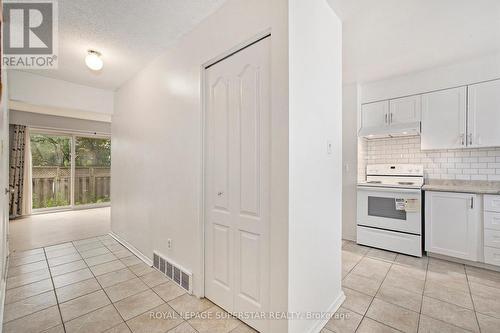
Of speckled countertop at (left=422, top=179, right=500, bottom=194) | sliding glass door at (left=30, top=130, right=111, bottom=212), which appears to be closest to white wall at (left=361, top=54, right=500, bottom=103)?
speckled countertop at (left=422, top=179, right=500, bottom=194)

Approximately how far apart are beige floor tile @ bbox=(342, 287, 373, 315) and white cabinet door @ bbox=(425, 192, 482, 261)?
1.54 meters

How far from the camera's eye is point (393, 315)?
1884 mm

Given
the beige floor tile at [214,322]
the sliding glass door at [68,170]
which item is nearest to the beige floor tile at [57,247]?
the beige floor tile at [214,322]

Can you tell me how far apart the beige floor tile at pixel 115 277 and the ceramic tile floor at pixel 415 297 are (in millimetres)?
2168

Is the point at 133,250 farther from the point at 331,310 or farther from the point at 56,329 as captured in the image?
the point at 331,310

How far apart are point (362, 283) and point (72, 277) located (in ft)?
10.7

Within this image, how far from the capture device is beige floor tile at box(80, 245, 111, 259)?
3164mm

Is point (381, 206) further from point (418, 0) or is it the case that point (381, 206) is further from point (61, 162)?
point (61, 162)

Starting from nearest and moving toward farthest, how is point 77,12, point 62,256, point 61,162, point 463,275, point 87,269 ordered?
point 77,12
point 463,275
point 87,269
point 62,256
point 61,162

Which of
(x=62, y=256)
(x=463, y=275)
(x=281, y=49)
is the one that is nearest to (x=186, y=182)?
(x=281, y=49)

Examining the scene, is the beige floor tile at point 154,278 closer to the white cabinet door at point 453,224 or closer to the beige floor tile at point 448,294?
the beige floor tile at point 448,294

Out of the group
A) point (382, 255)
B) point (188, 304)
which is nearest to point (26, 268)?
point (188, 304)

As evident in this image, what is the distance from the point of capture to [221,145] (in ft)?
6.49

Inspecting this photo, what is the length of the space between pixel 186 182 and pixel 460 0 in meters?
2.93
